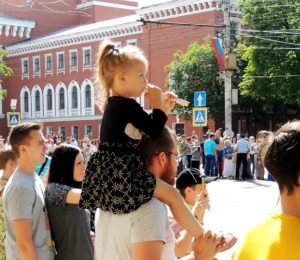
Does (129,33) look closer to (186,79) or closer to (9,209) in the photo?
(186,79)

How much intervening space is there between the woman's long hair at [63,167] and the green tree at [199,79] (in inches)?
1175

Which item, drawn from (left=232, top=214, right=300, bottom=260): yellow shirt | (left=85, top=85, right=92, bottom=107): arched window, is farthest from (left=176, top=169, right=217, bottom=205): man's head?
(left=85, top=85, right=92, bottom=107): arched window

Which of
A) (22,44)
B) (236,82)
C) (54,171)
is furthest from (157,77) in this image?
(54,171)

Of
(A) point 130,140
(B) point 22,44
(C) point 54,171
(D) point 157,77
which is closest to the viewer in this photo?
(A) point 130,140

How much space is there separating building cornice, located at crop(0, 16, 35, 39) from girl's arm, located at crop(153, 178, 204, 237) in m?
52.5

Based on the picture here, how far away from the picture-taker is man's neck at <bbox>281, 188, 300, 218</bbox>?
1.93 metres

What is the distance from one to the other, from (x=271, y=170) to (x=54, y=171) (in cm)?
195

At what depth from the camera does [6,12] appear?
54.1 metres

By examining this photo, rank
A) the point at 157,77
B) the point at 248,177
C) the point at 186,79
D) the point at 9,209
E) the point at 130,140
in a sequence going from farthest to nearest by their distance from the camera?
the point at 157,77
the point at 186,79
the point at 248,177
the point at 9,209
the point at 130,140

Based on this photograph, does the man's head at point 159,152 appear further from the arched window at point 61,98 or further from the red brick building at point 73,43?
the arched window at point 61,98

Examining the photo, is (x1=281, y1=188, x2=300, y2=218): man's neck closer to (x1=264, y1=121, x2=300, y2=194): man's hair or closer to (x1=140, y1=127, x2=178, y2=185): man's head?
(x1=264, y1=121, x2=300, y2=194): man's hair

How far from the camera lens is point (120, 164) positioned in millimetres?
2377

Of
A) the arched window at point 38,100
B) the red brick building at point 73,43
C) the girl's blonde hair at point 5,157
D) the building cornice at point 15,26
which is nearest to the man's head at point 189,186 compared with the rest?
the girl's blonde hair at point 5,157

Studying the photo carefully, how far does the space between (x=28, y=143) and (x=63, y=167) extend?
293 mm
